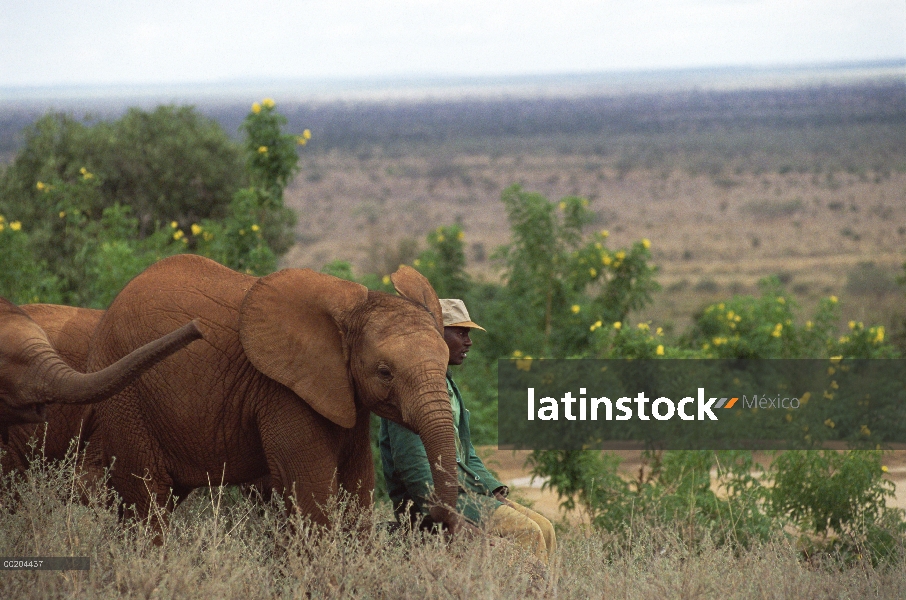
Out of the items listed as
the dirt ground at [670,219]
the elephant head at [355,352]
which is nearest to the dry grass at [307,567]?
the elephant head at [355,352]

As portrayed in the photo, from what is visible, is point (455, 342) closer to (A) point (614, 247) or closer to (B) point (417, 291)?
(B) point (417, 291)

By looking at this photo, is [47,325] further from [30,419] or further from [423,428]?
[423,428]

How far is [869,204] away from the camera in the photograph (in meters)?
37.8

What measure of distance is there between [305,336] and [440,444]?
0.70m

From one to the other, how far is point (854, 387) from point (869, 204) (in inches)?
1221

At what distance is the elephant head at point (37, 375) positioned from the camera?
13.1 ft

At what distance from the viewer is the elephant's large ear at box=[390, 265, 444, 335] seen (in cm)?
453

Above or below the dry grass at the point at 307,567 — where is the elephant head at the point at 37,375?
above

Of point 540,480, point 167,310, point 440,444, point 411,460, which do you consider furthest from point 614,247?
point 440,444

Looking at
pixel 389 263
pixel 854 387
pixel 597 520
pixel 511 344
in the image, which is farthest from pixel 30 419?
pixel 389 263

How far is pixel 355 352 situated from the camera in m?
4.37

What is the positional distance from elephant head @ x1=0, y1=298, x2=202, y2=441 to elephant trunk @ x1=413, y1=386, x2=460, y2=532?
952 mm

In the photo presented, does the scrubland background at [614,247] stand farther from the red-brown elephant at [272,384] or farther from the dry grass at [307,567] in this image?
the red-brown elephant at [272,384]

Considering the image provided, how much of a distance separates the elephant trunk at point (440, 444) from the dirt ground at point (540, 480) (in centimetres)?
456
